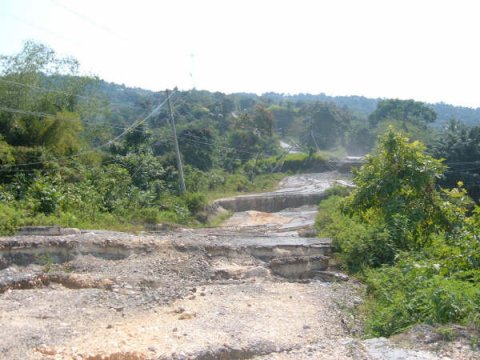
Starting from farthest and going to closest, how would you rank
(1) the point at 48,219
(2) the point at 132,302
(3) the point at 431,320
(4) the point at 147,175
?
(4) the point at 147,175 < (1) the point at 48,219 < (2) the point at 132,302 < (3) the point at 431,320

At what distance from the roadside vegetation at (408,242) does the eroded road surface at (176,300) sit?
68 cm

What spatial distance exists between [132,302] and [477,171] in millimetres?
24429

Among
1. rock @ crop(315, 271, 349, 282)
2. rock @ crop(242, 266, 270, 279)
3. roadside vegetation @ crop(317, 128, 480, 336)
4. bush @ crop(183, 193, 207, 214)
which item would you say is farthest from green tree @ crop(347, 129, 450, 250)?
bush @ crop(183, 193, 207, 214)

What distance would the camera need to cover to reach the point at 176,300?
30.5ft

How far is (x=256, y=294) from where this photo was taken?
9930mm

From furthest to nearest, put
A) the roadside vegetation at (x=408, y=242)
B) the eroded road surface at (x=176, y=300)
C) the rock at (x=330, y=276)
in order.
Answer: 1. the rock at (x=330, y=276)
2. the roadside vegetation at (x=408, y=242)
3. the eroded road surface at (x=176, y=300)

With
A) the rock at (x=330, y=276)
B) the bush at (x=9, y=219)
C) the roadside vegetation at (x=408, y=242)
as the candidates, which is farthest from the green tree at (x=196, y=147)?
the rock at (x=330, y=276)

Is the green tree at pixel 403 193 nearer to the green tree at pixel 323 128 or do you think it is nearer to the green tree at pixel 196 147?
the green tree at pixel 196 147

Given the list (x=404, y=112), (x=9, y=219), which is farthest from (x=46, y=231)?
(x=404, y=112)

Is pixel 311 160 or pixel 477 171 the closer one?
pixel 477 171

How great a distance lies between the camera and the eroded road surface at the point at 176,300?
6758 millimetres

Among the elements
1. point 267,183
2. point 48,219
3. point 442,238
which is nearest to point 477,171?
point 267,183

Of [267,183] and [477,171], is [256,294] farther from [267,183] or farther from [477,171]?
[267,183]

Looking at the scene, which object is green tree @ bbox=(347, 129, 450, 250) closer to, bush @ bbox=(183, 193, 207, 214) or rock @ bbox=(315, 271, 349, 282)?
rock @ bbox=(315, 271, 349, 282)
